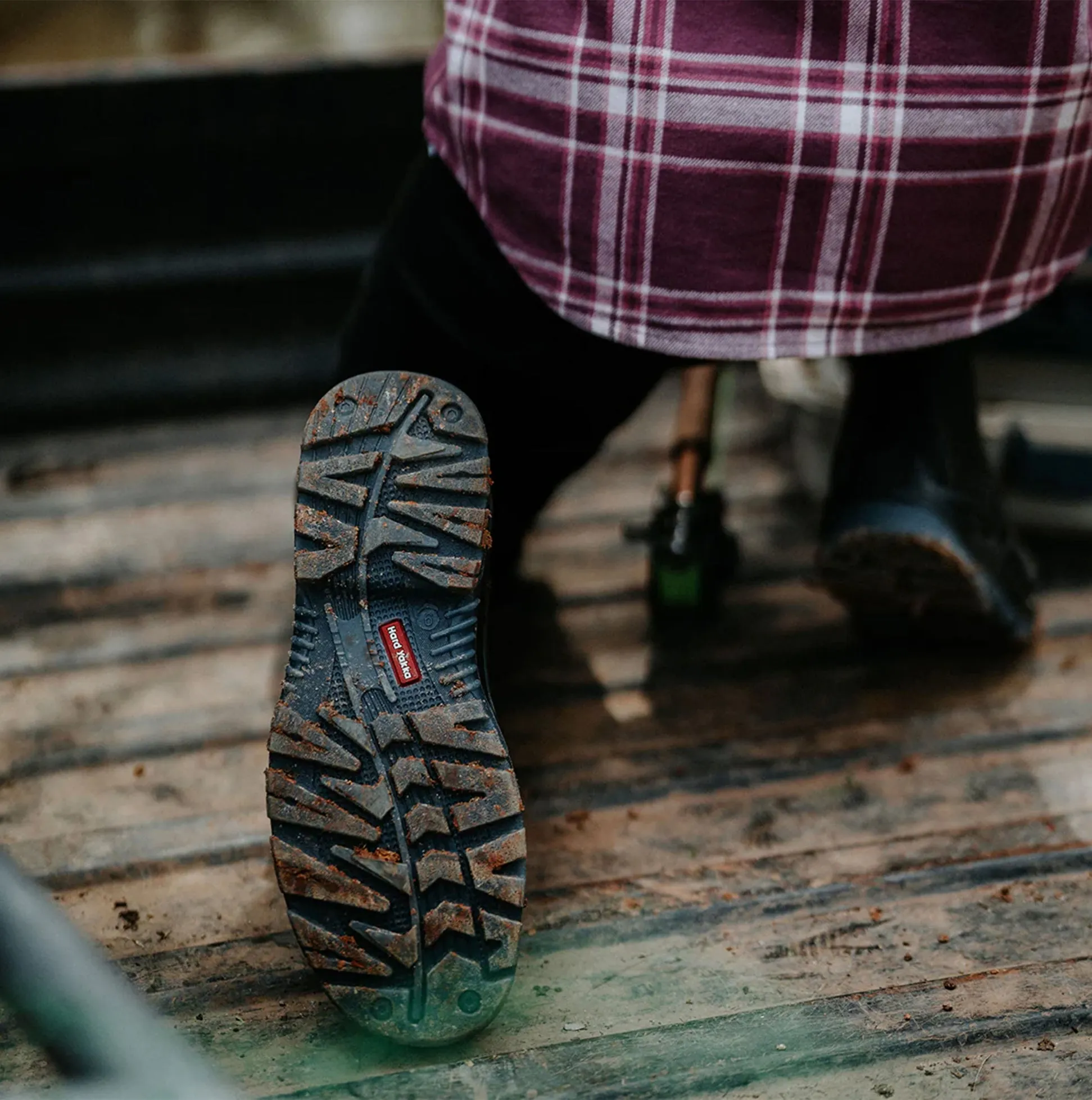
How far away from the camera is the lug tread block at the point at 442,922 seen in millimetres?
691

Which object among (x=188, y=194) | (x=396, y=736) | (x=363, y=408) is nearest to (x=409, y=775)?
(x=396, y=736)

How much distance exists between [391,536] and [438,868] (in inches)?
8.4

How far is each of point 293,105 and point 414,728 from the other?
1086mm

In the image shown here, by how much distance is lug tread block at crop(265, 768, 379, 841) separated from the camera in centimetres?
70

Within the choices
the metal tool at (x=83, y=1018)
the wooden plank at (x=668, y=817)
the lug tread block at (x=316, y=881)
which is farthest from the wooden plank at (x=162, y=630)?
the metal tool at (x=83, y=1018)

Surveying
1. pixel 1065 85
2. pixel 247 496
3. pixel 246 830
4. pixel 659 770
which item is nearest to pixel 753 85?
pixel 1065 85

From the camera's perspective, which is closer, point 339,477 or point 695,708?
point 339,477

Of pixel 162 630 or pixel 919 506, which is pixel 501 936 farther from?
pixel 162 630

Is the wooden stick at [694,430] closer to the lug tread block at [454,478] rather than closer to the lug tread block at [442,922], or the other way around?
the lug tread block at [454,478]

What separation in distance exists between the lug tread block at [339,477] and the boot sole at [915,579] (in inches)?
15.9

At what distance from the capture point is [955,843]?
91cm

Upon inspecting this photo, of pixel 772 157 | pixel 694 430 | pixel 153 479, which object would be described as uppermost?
pixel 772 157

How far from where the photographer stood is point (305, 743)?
2.39 feet

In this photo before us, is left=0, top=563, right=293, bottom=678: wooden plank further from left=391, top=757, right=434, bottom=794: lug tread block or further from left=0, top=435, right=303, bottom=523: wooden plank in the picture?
left=391, top=757, right=434, bottom=794: lug tread block
